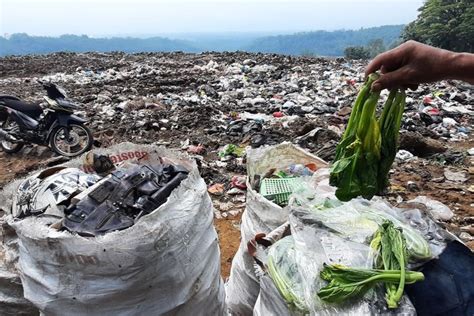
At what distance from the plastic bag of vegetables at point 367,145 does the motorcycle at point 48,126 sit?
4012 millimetres

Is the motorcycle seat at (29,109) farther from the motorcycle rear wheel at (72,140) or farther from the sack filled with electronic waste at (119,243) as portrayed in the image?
the sack filled with electronic waste at (119,243)

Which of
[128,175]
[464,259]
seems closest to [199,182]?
[128,175]

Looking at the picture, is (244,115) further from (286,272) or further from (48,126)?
(286,272)

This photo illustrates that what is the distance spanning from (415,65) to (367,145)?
31 cm

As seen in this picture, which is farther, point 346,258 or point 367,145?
point 367,145

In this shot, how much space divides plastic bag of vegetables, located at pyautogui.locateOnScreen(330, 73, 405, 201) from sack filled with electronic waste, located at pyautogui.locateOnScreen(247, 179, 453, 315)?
0.23 feet

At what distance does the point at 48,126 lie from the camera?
521 centimetres

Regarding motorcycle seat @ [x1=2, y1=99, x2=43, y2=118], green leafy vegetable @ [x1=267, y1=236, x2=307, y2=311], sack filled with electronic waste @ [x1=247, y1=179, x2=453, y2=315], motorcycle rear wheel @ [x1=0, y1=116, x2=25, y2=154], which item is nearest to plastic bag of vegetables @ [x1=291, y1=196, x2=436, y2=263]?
sack filled with electronic waste @ [x1=247, y1=179, x2=453, y2=315]

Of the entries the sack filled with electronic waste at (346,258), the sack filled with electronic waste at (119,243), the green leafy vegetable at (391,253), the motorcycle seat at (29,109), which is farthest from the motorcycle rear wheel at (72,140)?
the green leafy vegetable at (391,253)

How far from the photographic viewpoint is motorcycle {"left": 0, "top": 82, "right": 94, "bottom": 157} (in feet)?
16.8

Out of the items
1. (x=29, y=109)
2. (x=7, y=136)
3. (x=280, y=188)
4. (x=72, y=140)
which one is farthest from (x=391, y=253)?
(x=7, y=136)

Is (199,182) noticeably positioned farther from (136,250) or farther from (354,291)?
(354,291)

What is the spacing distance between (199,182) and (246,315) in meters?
0.76

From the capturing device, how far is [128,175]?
1903 mm
